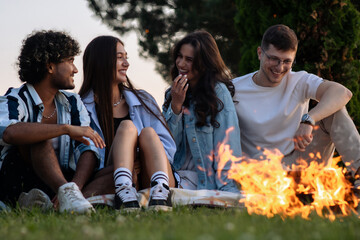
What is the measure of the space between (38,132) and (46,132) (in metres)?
0.07

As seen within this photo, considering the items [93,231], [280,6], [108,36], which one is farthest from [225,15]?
[93,231]

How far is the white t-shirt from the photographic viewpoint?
5664mm

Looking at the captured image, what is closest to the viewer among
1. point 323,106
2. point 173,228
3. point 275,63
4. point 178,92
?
point 173,228

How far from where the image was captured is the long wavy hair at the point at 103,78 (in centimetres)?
537

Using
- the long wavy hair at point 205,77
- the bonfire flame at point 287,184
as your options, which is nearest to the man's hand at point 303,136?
the bonfire flame at point 287,184

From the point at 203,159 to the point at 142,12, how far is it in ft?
38.5

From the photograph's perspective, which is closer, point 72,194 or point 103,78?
point 72,194

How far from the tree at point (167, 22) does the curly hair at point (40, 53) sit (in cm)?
1061

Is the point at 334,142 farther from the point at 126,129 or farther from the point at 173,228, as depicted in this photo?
the point at 173,228

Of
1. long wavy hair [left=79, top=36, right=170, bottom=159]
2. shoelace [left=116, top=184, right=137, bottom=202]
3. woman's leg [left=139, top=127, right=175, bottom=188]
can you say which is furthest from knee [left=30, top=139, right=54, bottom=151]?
long wavy hair [left=79, top=36, right=170, bottom=159]

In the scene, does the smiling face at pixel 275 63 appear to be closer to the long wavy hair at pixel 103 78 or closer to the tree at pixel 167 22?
the long wavy hair at pixel 103 78

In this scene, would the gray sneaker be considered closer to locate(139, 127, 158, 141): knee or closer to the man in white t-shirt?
locate(139, 127, 158, 141): knee

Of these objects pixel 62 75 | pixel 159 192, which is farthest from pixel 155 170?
pixel 62 75

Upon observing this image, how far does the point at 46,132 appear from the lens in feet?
14.2
